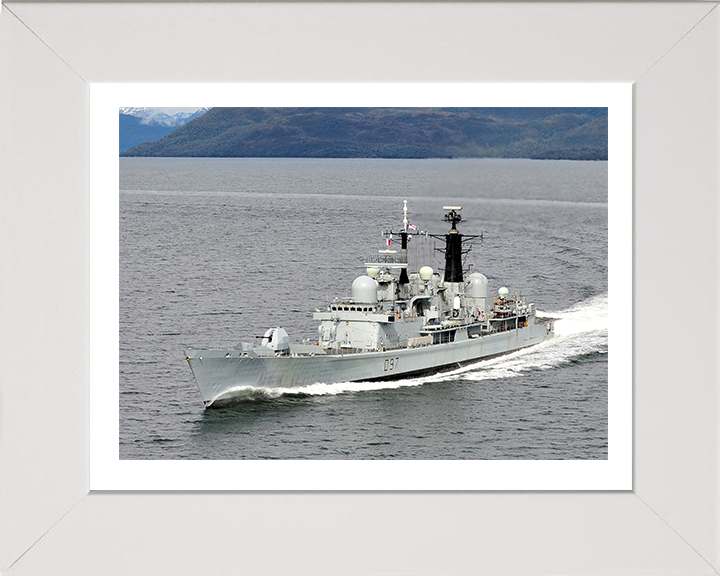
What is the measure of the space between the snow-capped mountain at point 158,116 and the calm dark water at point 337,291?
131 cm

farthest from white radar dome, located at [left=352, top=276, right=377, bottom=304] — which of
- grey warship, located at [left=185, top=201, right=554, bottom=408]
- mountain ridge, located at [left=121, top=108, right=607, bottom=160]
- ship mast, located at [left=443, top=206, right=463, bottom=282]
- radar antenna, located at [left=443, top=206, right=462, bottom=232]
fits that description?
mountain ridge, located at [left=121, top=108, right=607, bottom=160]

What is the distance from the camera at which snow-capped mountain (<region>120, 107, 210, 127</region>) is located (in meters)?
31.7

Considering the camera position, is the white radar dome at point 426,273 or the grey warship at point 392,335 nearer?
the grey warship at point 392,335

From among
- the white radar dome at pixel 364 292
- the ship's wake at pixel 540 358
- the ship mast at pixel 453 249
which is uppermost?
the ship mast at pixel 453 249

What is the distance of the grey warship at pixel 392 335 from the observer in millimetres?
17453

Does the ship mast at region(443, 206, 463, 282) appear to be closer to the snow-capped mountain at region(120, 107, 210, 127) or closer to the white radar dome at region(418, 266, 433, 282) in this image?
the white radar dome at region(418, 266, 433, 282)
